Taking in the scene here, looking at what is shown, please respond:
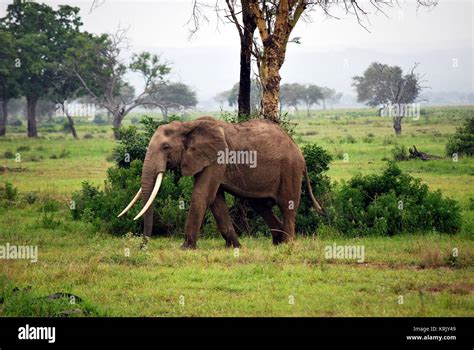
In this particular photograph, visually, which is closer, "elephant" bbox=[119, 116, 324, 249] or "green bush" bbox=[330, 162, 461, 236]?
"elephant" bbox=[119, 116, 324, 249]

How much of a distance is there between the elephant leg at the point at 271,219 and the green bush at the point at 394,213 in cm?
132

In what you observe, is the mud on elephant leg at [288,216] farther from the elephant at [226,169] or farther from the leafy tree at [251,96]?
the leafy tree at [251,96]

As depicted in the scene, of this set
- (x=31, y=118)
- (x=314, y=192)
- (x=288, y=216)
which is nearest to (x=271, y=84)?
(x=314, y=192)

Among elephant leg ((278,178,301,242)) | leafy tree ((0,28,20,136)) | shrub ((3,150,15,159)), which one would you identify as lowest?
shrub ((3,150,15,159))

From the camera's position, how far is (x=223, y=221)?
558 inches

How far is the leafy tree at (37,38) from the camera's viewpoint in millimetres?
58938

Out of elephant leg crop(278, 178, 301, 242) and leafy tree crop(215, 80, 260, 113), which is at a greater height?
leafy tree crop(215, 80, 260, 113)

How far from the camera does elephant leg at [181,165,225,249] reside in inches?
538

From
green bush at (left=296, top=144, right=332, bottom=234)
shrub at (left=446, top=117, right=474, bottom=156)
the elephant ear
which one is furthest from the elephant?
shrub at (left=446, top=117, right=474, bottom=156)

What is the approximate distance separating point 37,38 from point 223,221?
163 ft

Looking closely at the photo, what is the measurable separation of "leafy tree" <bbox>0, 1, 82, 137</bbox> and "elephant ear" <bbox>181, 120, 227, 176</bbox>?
45.9 metres

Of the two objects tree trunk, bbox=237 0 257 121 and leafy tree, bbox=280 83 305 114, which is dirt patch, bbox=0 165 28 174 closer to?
tree trunk, bbox=237 0 257 121

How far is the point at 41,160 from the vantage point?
3528 centimetres
